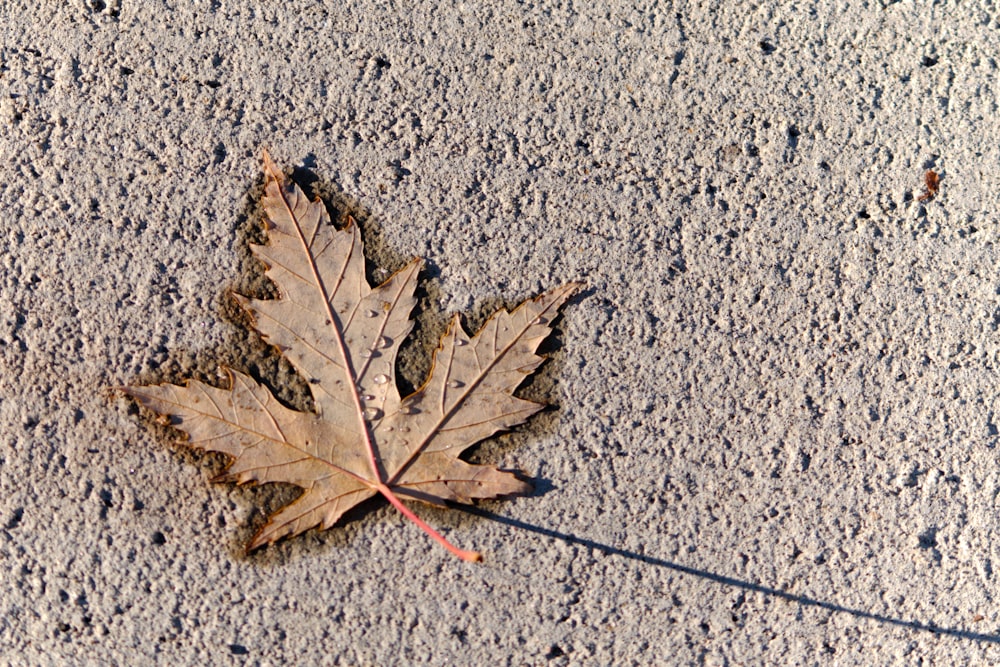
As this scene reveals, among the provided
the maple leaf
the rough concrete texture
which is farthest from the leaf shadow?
the maple leaf

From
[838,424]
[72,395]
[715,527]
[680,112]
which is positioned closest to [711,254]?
[680,112]

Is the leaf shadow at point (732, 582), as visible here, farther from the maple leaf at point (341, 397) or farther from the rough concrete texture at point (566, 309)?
the maple leaf at point (341, 397)

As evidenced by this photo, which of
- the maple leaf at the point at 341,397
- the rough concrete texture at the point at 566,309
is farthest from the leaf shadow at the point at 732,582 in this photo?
the maple leaf at the point at 341,397

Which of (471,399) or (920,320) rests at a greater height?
(920,320)

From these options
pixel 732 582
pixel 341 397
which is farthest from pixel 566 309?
pixel 732 582

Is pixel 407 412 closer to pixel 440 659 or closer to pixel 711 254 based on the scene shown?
pixel 440 659

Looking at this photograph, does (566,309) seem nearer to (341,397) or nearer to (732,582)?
(341,397)
